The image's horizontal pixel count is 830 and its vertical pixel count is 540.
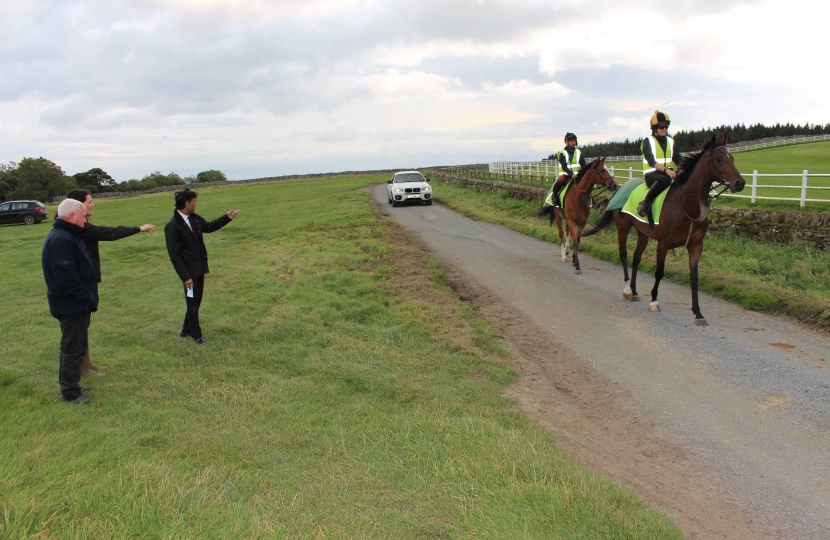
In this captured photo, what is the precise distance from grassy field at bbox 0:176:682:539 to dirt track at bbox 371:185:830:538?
0.47 meters

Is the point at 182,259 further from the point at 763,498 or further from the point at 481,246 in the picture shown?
the point at 481,246

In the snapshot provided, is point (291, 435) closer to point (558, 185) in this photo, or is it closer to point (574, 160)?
point (574, 160)

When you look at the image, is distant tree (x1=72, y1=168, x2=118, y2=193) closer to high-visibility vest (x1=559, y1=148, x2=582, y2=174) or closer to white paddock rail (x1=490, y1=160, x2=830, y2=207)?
white paddock rail (x1=490, y1=160, x2=830, y2=207)

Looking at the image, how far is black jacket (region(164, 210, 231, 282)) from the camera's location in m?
6.70

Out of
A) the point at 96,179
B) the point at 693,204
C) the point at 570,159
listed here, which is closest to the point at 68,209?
the point at 693,204

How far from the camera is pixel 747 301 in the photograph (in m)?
8.16

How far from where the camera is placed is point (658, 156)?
8.77 meters

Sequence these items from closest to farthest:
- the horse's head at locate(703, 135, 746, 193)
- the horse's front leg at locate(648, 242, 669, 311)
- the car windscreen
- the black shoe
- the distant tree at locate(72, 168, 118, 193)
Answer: the black shoe, the horse's head at locate(703, 135, 746, 193), the horse's front leg at locate(648, 242, 669, 311), the car windscreen, the distant tree at locate(72, 168, 118, 193)

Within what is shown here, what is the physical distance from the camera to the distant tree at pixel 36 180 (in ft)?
221

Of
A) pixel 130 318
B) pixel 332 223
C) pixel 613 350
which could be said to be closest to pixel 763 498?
pixel 613 350

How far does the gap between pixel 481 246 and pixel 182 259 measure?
9330 millimetres

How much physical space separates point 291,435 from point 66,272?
2826 mm

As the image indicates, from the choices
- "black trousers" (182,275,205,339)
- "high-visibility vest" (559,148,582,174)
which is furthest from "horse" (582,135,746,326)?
"black trousers" (182,275,205,339)

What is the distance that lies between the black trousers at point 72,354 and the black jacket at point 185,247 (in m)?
1.49
